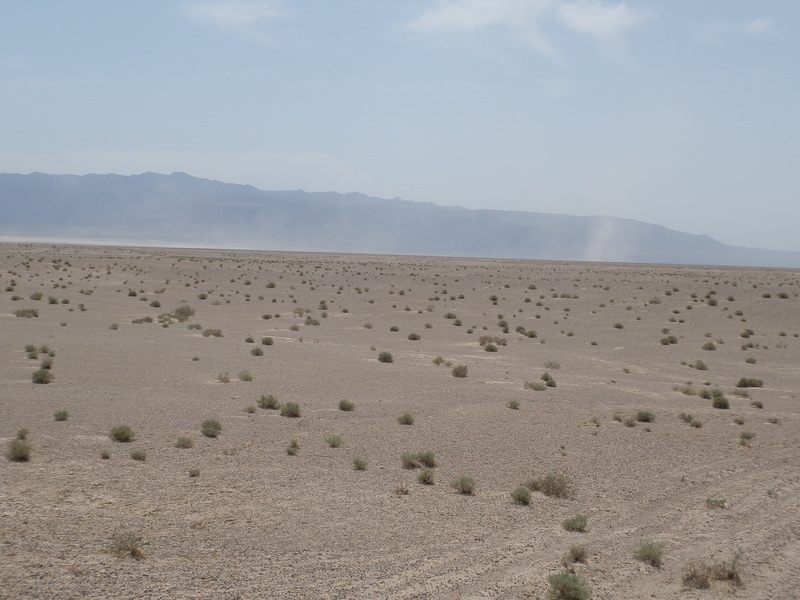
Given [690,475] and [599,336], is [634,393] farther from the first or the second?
[599,336]

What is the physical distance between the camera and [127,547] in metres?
8.45

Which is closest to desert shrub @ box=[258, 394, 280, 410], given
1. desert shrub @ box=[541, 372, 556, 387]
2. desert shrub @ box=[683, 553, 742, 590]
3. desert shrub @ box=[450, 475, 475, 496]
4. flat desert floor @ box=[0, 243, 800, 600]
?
flat desert floor @ box=[0, 243, 800, 600]

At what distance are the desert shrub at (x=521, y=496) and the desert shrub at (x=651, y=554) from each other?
2.32 metres

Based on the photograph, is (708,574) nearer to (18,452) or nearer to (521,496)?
(521,496)

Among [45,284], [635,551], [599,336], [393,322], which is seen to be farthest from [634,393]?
[45,284]

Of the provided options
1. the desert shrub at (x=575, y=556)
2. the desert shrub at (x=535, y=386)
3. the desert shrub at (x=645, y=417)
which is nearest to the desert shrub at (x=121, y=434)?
the desert shrub at (x=575, y=556)

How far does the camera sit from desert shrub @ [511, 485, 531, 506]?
11422 millimetres

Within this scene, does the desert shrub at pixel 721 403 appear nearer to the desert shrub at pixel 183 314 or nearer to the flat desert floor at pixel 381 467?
the flat desert floor at pixel 381 467

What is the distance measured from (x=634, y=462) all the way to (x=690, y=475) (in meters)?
1.10

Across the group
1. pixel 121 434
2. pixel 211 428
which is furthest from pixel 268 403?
pixel 121 434

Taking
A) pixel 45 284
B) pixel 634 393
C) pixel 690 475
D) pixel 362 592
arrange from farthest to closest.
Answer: pixel 45 284 → pixel 634 393 → pixel 690 475 → pixel 362 592

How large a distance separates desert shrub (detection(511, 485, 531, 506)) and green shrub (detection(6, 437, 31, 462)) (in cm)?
738

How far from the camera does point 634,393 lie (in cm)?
2230

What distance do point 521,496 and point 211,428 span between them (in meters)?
6.14
